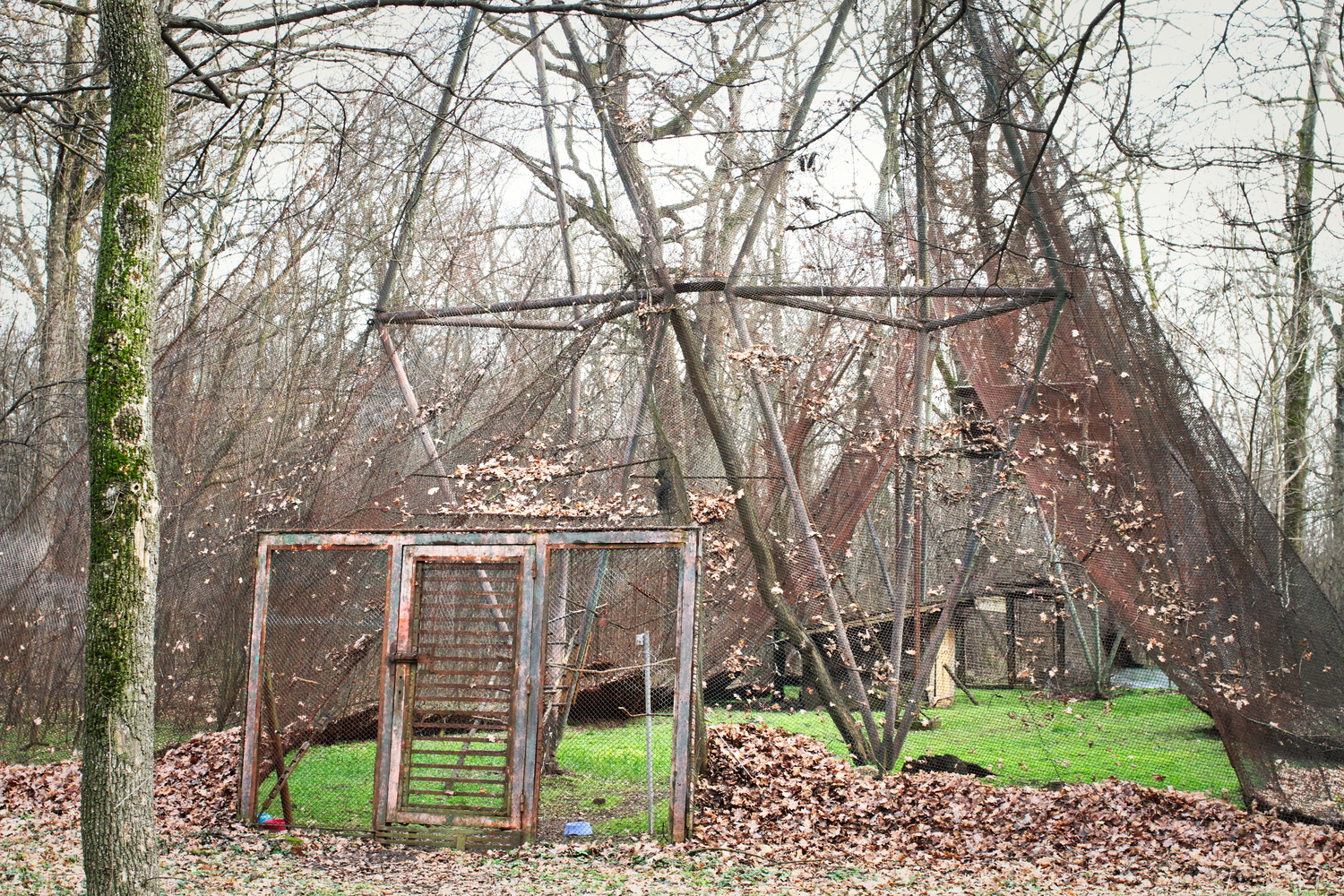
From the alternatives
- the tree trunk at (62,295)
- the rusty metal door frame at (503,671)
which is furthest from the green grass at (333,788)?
the tree trunk at (62,295)

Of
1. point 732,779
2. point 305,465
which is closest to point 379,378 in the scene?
point 305,465

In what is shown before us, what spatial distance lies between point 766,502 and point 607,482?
53.6 inches

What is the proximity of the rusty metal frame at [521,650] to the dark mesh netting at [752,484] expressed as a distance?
21cm

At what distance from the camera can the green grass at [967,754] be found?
7.41 meters

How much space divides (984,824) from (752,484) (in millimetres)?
3074

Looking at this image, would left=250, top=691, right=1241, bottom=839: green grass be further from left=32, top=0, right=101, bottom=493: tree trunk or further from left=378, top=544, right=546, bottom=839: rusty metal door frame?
left=32, top=0, right=101, bottom=493: tree trunk

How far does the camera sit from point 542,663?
21.5 ft

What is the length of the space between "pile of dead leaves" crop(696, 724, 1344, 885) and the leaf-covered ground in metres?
0.02

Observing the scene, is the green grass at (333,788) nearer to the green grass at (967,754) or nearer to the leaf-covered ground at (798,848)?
the green grass at (967,754)

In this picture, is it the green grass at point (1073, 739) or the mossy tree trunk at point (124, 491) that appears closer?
the mossy tree trunk at point (124, 491)

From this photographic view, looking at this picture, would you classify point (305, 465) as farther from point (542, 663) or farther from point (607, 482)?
point (542, 663)

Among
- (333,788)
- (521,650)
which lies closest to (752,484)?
(521,650)

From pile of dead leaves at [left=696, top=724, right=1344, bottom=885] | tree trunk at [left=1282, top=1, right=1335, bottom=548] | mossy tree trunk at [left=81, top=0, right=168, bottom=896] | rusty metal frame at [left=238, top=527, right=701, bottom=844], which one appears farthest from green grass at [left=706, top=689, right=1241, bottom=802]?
mossy tree trunk at [left=81, top=0, right=168, bottom=896]

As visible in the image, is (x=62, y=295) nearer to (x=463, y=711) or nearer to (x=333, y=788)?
(x=333, y=788)
